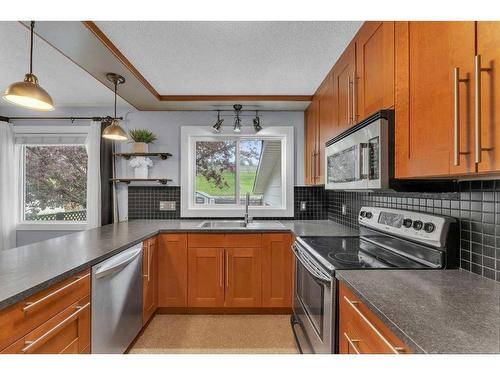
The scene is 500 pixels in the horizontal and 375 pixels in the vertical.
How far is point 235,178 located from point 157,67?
1.50m

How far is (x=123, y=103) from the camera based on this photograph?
3020mm

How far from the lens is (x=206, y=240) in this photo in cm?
250

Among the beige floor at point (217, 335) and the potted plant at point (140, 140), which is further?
the potted plant at point (140, 140)

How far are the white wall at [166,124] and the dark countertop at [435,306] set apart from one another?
2086mm

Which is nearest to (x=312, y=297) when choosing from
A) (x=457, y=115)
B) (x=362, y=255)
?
(x=362, y=255)

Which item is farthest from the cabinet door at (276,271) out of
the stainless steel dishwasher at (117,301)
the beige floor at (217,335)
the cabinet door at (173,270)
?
the stainless steel dishwasher at (117,301)

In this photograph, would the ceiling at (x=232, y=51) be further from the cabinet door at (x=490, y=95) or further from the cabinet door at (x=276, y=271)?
the cabinet door at (x=276, y=271)

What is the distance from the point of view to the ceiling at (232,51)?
1627 millimetres

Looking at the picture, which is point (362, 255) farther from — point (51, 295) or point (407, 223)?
point (51, 295)

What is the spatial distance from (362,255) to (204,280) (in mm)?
1530

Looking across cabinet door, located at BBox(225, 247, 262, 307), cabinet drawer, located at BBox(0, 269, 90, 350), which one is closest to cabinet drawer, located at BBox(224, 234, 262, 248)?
cabinet door, located at BBox(225, 247, 262, 307)

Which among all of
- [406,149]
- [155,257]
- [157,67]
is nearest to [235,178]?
Result: [155,257]

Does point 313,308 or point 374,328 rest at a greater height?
point 374,328

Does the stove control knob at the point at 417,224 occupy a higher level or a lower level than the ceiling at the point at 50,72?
lower
